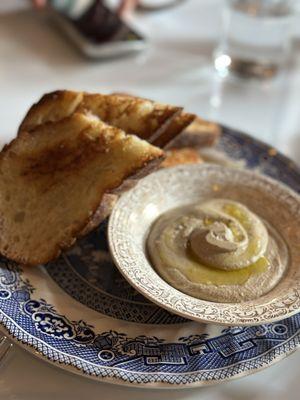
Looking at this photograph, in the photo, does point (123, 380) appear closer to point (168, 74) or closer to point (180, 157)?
point (180, 157)

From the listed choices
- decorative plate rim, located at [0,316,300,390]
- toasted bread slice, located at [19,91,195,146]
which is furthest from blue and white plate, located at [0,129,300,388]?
toasted bread slice, located at [19,91,195,146]

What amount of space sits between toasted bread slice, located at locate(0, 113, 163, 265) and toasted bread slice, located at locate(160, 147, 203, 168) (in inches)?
8.9

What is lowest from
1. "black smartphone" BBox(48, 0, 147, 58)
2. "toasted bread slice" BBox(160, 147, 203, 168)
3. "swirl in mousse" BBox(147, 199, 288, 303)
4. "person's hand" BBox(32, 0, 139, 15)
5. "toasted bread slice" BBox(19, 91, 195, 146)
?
"swirl in mousse" BBox(147, 199, 288, 303)

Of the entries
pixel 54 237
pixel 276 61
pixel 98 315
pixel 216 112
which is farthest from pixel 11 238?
pixel 276 61

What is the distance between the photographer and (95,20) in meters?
1.87

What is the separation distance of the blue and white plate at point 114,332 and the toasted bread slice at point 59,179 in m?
0.05

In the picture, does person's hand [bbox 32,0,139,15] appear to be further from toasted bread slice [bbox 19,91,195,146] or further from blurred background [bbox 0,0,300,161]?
toasted bread slice [bbox 19,91,195,146]

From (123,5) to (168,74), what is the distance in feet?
1.33

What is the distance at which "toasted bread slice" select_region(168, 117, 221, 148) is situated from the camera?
1405mm

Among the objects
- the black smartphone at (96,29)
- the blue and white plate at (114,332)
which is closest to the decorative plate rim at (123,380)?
the blue and white plate at (114,332)

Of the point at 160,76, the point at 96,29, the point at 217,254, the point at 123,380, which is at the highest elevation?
the point at 96,29

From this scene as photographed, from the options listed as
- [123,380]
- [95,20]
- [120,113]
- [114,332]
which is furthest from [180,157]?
[95,20]

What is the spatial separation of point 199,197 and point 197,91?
2.06 ft

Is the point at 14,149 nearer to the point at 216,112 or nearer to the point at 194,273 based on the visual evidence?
the point at 194,273
